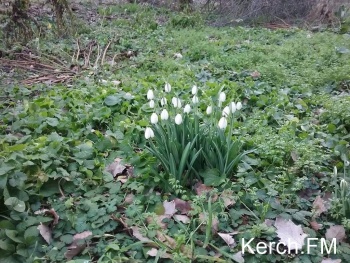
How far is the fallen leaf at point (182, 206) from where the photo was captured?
267 centimetres

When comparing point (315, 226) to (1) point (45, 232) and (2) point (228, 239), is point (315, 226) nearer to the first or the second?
(2) point (228, 239)

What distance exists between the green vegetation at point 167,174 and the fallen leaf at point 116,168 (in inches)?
0.7

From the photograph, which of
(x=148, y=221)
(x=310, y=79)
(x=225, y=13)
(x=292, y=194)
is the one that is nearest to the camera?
(x=148, y=221)

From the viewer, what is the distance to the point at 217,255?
7.70ft

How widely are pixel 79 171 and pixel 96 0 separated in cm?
962

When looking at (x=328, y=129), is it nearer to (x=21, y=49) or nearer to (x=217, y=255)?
(x=217, y=255)

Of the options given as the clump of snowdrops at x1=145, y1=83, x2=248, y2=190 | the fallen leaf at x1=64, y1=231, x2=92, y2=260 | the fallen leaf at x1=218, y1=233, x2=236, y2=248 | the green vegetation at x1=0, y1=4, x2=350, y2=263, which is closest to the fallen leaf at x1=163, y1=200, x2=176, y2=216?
the green vegetation at x1=0, y1=4, x2=350, y2=263

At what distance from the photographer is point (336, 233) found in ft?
8.23

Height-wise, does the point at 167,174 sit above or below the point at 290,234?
above

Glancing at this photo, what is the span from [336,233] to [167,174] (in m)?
1.14

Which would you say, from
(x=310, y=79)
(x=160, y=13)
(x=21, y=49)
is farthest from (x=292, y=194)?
(x=160, y=13)

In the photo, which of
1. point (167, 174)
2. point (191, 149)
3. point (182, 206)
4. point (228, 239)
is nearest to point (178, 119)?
point (191, 149)

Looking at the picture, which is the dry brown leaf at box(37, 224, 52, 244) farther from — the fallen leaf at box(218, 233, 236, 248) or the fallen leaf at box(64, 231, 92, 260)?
the fallen leaf at box(218, 233, 236, 248)

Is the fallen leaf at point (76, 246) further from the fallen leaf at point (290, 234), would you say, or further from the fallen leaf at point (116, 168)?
the fallen leaf at point (290, 234)
